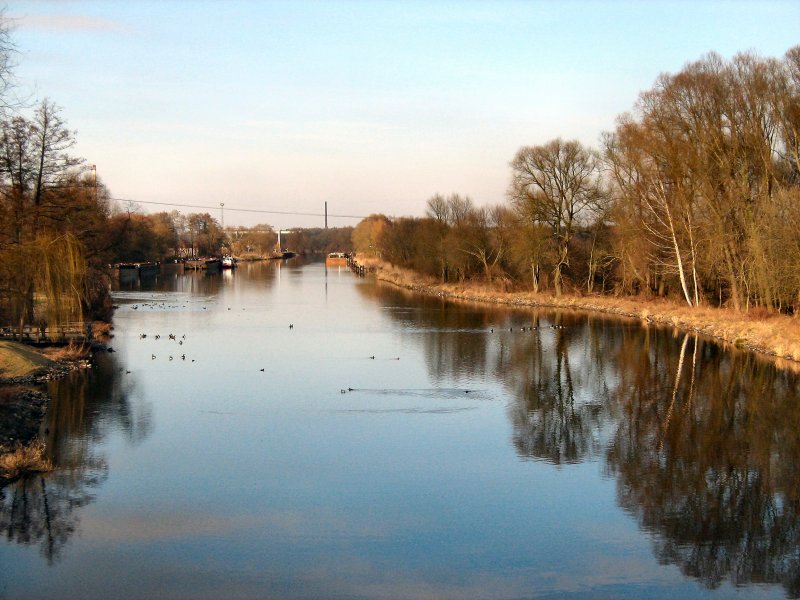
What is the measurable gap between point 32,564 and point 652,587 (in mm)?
8047

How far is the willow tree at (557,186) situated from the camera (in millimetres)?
48281

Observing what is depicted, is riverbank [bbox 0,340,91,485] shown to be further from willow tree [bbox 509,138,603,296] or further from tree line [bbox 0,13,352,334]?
willow tree [bbox 509,138,603,296]

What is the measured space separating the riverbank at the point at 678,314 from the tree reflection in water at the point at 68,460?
20.8 meters

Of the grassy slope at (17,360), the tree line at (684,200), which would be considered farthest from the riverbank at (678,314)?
the grassy slope at (17,360)

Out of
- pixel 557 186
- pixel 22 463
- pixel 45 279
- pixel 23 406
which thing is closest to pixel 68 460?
pixel 22 463

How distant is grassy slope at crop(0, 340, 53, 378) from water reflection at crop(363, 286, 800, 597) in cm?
1177

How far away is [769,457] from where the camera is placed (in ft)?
52.6

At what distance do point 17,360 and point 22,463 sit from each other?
900 cm

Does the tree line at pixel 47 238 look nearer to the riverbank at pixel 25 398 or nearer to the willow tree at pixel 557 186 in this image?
the riverbank at pixel 25 398

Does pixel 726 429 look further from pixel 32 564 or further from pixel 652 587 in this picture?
pixel 32 564

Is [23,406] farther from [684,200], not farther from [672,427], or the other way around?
[684,200]

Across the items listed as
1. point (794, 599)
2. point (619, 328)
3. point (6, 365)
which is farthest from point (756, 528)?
point (619, 328)

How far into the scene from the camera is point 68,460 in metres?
15.6

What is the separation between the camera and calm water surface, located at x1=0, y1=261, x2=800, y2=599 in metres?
10.7
